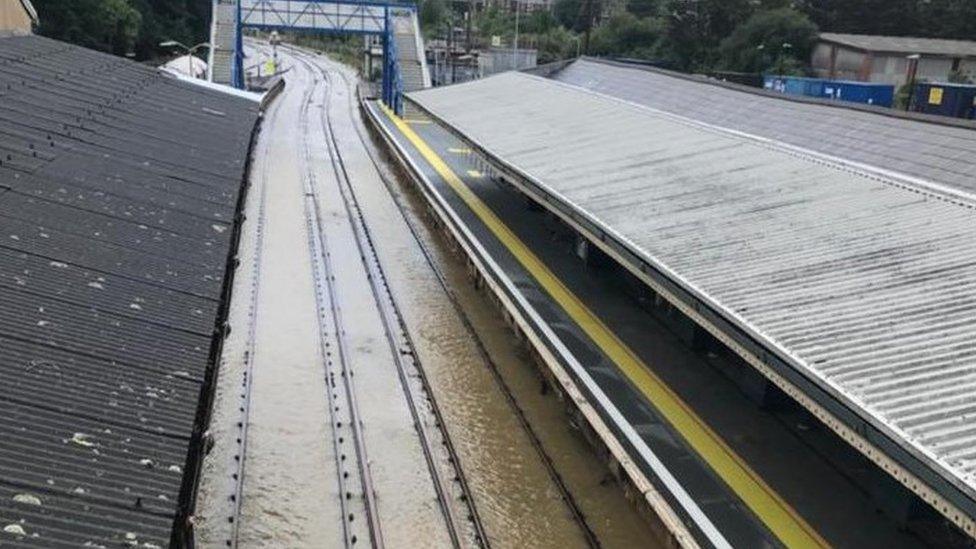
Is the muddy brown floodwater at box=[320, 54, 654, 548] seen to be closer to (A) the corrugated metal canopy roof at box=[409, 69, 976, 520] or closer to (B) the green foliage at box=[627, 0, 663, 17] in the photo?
(A) the corrugated metal canopy roof at box=[409, 69, 976, 520]

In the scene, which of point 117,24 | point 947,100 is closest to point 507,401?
point 947,100

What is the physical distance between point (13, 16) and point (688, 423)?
1507 inches

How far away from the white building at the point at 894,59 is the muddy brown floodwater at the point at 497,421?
47683mm

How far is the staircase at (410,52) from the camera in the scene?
50.5 meters

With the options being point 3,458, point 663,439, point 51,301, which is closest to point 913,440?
point 663,439

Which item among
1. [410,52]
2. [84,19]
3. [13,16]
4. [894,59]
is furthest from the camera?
[894,59]

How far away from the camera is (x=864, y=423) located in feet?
24.5

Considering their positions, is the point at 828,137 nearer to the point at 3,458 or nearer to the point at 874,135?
the point at 874,135

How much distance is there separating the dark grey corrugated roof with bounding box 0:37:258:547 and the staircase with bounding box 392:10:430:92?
34846 mm

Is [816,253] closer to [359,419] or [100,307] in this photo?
[359,419]

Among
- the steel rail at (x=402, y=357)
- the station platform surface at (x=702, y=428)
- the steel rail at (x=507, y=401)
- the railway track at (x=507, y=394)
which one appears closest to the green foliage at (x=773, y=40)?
the steel rail at (x=402, y=357)

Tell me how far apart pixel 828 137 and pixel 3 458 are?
19.5m

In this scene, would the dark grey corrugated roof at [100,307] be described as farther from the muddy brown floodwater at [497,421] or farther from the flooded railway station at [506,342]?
the muddy brown floodwater at [497,421]

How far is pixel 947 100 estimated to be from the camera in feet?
120
